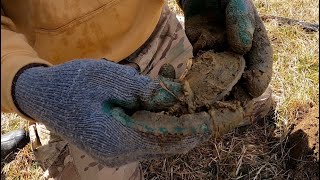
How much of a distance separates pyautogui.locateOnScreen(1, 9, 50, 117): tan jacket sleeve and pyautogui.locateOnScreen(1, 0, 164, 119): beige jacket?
96 millimetres

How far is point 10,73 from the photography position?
1.20 metres

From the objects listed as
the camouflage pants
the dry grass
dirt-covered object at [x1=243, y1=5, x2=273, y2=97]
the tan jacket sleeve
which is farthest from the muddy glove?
the dry grass

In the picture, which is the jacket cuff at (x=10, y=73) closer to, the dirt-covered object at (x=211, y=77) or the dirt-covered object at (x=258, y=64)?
the dirt-covered object at (x=211, y=77)

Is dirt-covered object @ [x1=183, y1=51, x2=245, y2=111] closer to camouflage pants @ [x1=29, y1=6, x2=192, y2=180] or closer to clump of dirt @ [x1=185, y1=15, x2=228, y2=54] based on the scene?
clump of dirt @ [x1=185, y1=15, x2=228, y2=54]

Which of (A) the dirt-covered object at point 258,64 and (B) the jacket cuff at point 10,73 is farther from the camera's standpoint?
(A) the dirt-covered object at point 258,64

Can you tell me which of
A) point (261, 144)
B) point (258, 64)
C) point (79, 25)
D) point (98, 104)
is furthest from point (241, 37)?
point (261, 144)

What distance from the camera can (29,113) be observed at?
1225 mm

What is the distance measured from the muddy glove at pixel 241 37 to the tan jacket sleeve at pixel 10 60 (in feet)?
1.85

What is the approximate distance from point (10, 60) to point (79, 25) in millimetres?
487

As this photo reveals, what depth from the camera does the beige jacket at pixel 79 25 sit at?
1.61 m

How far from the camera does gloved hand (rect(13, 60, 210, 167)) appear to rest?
1.16 meters

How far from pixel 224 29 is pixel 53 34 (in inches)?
23.5

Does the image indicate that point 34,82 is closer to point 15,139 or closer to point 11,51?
point 11,51

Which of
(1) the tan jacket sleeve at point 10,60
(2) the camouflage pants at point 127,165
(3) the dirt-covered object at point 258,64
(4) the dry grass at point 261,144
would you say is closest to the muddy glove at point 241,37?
(3) the dirt-covered object at point 258,64
